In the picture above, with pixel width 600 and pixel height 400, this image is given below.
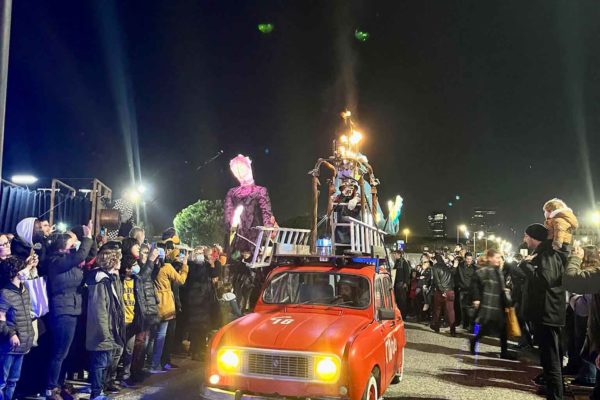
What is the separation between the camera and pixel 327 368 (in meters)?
4.46

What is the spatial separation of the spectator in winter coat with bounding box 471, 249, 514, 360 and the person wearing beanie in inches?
91.6

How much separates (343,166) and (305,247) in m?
2.83

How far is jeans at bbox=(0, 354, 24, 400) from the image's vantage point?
17.1ft

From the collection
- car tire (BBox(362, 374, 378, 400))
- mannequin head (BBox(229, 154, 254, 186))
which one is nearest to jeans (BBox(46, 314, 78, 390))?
car tire (BBox(362, 374, 378, 400))

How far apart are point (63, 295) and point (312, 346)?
3565 mm

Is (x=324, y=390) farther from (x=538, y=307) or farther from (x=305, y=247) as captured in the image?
(x=305, y=247)

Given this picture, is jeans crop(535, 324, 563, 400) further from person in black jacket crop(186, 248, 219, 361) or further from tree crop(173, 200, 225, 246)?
tree crop(173, 200, 225, 246)

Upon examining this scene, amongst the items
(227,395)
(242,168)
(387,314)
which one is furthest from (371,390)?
(242,168)

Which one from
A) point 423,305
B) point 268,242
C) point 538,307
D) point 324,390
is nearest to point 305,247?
point 268,242

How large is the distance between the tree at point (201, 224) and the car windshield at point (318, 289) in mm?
52016

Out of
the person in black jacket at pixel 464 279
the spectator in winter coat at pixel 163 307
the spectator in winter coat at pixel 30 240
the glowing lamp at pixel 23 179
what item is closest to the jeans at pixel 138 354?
the spectator in winter coat at pixel 163 307

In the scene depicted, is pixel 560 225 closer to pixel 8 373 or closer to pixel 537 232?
pixel 537 232

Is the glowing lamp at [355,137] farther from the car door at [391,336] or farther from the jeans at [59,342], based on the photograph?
the jeans at [59,342]

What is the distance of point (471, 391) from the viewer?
7.12 metres
